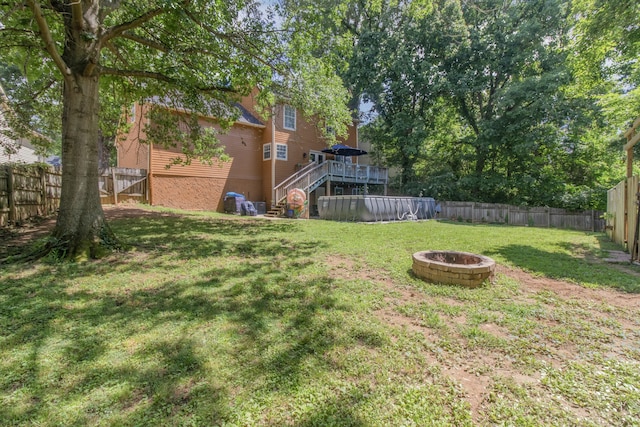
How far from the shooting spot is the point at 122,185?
43.5ft

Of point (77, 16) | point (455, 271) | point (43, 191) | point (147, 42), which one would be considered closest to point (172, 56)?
point (147, 42)

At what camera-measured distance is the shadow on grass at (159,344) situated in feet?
6.05

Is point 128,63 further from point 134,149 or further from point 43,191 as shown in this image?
point 134,149

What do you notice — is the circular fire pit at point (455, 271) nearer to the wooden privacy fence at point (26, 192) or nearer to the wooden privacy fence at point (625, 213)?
the wooden privacy fence at point (625, 213)

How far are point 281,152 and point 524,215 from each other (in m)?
13.6

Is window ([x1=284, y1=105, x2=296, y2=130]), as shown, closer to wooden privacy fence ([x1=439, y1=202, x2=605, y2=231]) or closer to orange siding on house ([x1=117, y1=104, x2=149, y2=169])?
orange siding on house ([x1=117, y1=104, x2=149, y2=169])

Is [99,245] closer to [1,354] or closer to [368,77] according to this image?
[1,354]

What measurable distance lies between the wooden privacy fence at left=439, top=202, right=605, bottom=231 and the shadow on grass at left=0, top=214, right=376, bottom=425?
48.2ft

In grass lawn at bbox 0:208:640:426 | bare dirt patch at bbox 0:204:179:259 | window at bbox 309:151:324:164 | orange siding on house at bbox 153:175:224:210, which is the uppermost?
window at bbox 309:151:324:164

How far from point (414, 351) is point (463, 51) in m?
20.1

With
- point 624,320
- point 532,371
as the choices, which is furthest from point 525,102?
Answer: point 532,371

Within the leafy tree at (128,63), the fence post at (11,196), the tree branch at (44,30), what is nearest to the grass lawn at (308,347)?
the leafy tree at (128,63)

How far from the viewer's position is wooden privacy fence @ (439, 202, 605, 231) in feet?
44.6

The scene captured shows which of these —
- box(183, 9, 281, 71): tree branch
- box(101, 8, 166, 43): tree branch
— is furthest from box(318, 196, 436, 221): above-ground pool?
box(101, 8, 166, 43): tree branch
